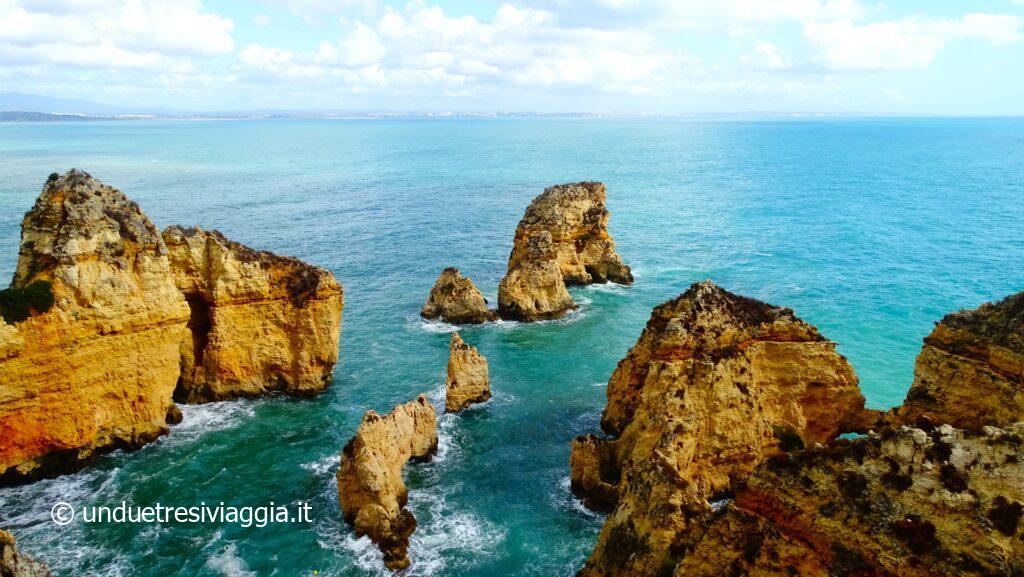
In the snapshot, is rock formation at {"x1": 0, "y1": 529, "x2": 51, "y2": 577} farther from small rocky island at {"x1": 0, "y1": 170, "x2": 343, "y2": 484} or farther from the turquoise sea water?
small rocky island at {"x1": 0, "y1": 170, "x2": 343, "y2": 484}

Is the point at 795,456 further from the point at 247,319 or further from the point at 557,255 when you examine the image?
the point at 557,255

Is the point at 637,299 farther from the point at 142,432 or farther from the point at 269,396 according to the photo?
the point at 142,432

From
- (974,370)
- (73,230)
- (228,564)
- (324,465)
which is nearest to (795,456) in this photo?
(974,370)

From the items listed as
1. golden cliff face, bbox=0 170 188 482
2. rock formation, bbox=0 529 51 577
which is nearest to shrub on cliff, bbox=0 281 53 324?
golden cliff face, bbox=0 170 188 482

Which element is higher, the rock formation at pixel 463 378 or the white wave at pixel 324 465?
the rock formation at pixel 463 378

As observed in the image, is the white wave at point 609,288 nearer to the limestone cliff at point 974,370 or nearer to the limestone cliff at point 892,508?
the limestone cliff at point 974,370

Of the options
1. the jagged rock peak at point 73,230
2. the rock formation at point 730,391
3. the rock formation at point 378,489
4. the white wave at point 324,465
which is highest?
the jagged rock peak at point 73,230

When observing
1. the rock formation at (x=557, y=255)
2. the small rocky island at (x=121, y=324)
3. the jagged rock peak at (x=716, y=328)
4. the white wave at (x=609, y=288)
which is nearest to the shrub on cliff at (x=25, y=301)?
the small rocky island at (x=121, y=324)
